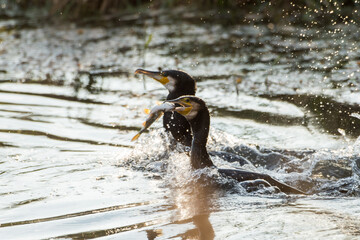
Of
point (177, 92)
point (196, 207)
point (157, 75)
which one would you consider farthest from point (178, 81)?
point (196, 207)

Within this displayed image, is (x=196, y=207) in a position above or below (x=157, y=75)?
below

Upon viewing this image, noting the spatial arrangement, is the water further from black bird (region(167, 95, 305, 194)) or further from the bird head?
the bird head

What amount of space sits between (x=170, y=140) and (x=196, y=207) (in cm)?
181

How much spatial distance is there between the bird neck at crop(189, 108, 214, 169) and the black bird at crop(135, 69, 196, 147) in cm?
97

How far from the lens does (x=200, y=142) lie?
5715mm

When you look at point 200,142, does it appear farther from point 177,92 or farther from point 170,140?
point 177,92

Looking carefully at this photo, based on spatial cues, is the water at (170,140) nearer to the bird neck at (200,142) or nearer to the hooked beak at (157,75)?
the bird neck at (200,142)

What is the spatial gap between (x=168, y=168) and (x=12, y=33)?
893 cm

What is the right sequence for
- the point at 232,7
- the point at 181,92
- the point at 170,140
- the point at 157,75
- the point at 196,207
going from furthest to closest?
the point at 232,7 < the point at 157,75 < the point at 181,92 < the point at 170,140 < the point at 196,207

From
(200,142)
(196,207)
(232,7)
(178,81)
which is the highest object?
(232,7)

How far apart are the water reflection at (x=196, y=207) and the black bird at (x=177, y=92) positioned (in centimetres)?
119

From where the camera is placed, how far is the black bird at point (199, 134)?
560 cm

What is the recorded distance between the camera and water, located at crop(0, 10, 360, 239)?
15.5ft

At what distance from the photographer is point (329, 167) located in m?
6.24
